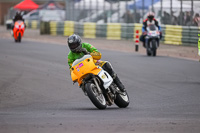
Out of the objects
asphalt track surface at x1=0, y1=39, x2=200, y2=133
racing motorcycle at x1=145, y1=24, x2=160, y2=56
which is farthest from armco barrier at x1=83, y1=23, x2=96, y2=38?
asphalt track surface at x1=0, y1=39, x2=200, y2=133

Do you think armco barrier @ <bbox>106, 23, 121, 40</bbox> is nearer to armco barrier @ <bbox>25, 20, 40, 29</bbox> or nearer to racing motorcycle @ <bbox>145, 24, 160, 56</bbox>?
racing motorcycle @ <bbox>145, 24, 160, 56</bbox>

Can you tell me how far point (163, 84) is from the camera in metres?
13.6

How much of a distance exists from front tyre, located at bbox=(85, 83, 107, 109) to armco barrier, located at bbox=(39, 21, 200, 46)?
1894 cm

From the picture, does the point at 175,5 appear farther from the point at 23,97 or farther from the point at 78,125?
the point at 78,125

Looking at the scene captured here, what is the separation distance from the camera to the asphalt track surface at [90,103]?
23.3 feet

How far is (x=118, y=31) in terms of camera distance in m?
35.6

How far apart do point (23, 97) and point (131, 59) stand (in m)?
9.22

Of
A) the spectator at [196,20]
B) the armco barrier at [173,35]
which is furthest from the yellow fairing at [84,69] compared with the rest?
the armco barrier at [173,35]

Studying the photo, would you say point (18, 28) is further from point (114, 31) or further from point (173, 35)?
point (173, 35)

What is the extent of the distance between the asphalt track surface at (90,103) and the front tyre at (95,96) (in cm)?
15

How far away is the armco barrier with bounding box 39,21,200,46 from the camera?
28359mm

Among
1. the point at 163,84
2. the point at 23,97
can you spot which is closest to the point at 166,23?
the point at 163,84

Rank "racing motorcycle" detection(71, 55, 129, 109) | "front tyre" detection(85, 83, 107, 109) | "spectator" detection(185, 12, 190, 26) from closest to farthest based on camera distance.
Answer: "front tyre" detection(85, 83, 107, 109) → "racing motorcycle" detection(71, 55, 129, 109) → "spectator" detection(185, 12, 190, 26)

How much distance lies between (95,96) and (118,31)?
88.2ft
